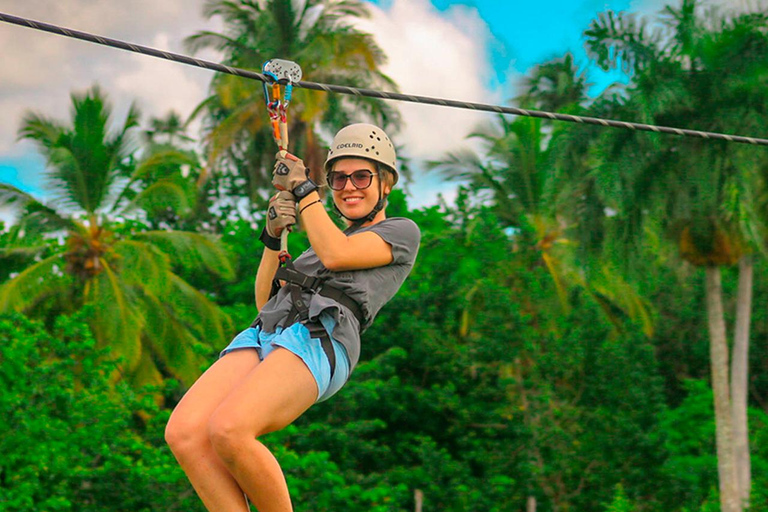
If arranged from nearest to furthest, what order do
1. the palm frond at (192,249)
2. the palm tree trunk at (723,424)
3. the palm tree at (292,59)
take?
the palm tree trunk at (723,424) → the palm frond at (192,249) → the palm tree at (292,59)

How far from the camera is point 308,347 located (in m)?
3.44

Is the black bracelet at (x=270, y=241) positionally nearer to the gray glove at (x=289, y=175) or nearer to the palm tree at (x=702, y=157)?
the gray glove at (x=289, y=175)

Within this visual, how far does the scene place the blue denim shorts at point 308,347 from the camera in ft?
11.2

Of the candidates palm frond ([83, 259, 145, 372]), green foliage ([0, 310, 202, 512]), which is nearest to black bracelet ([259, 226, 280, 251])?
green foliage ([0, 310, 202, 512])

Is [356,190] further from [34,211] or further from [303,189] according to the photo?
[34,211]

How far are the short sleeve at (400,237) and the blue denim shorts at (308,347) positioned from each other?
1.25 feet

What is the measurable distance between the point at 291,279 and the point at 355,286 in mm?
233

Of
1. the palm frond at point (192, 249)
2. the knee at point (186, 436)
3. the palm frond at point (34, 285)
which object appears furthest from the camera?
the palm frond at point (192, 249)

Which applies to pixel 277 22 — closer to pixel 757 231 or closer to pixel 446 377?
pixel 446 377

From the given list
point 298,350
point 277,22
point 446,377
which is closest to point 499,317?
point 446,377

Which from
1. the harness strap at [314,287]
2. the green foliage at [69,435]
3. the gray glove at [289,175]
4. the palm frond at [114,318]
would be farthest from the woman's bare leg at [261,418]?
the palm frond at [114,318]

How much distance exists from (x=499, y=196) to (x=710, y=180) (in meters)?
6.20

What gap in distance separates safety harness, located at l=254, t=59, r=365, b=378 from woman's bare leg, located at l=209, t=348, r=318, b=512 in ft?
0.49

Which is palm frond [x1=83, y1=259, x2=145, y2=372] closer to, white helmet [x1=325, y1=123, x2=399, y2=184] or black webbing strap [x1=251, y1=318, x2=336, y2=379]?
white helmet [x1=325, y1=123, x2=399, y2=184]
